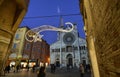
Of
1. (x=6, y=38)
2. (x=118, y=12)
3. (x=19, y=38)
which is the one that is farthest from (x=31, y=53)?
(x=118, y=12)

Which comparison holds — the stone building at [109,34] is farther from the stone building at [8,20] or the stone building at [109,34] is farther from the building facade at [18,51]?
the building facade at [18,51]

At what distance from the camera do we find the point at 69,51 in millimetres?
40438

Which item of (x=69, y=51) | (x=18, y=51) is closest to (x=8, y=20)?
(x=18, y=51)

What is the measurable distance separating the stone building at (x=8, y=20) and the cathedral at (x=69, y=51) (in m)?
32.2

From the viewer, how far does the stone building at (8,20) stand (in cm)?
595

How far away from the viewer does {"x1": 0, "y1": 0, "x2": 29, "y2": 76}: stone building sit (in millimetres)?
5953

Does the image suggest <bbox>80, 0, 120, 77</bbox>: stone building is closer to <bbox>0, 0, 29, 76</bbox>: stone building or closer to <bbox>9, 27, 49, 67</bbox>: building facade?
<bbox>0, 0, 29, 76</bbox>: stone building

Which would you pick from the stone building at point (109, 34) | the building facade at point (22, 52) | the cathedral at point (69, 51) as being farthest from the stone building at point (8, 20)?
the cathedral at point (69, 51)

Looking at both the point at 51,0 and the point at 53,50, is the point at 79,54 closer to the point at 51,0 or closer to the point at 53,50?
the point at 53,50

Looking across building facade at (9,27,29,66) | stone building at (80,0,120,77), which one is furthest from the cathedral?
stone building at (80,0,120,77)

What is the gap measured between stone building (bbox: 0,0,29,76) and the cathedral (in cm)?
3217

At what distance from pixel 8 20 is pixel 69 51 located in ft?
115

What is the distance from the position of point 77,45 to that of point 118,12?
38702mm

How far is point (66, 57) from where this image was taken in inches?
1577
